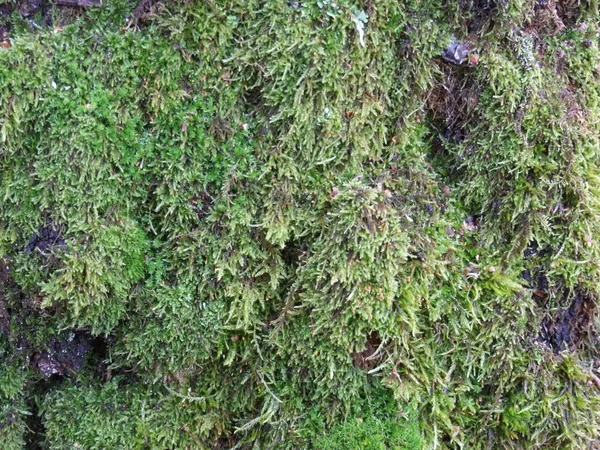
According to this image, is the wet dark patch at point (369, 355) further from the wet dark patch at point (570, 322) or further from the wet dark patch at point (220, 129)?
the wet dark patch at point (220, 129)

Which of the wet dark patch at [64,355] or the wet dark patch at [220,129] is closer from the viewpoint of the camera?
the wet dark patch at [220,129]

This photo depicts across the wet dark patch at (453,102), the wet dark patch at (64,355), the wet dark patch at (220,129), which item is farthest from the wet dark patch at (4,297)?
the wet dark patch at (453,102)

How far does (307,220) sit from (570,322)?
42.3 inches

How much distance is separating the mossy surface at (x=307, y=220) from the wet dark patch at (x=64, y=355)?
49 millimetres

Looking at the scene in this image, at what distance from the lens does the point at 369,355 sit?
6.10 feet

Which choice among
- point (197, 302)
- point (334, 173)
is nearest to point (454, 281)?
point (334, 173)

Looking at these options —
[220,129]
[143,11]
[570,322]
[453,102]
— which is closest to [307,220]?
[220,129]

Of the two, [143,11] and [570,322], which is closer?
[143,11]

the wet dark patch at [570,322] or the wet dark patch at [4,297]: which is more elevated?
the wet dark patch at [570,322]

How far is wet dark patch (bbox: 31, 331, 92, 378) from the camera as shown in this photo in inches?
78.7

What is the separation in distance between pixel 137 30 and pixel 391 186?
1029 mm

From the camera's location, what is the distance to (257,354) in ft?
6.31

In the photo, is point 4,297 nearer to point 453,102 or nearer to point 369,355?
point 369,355

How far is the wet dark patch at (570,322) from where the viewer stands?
76.3 inches
